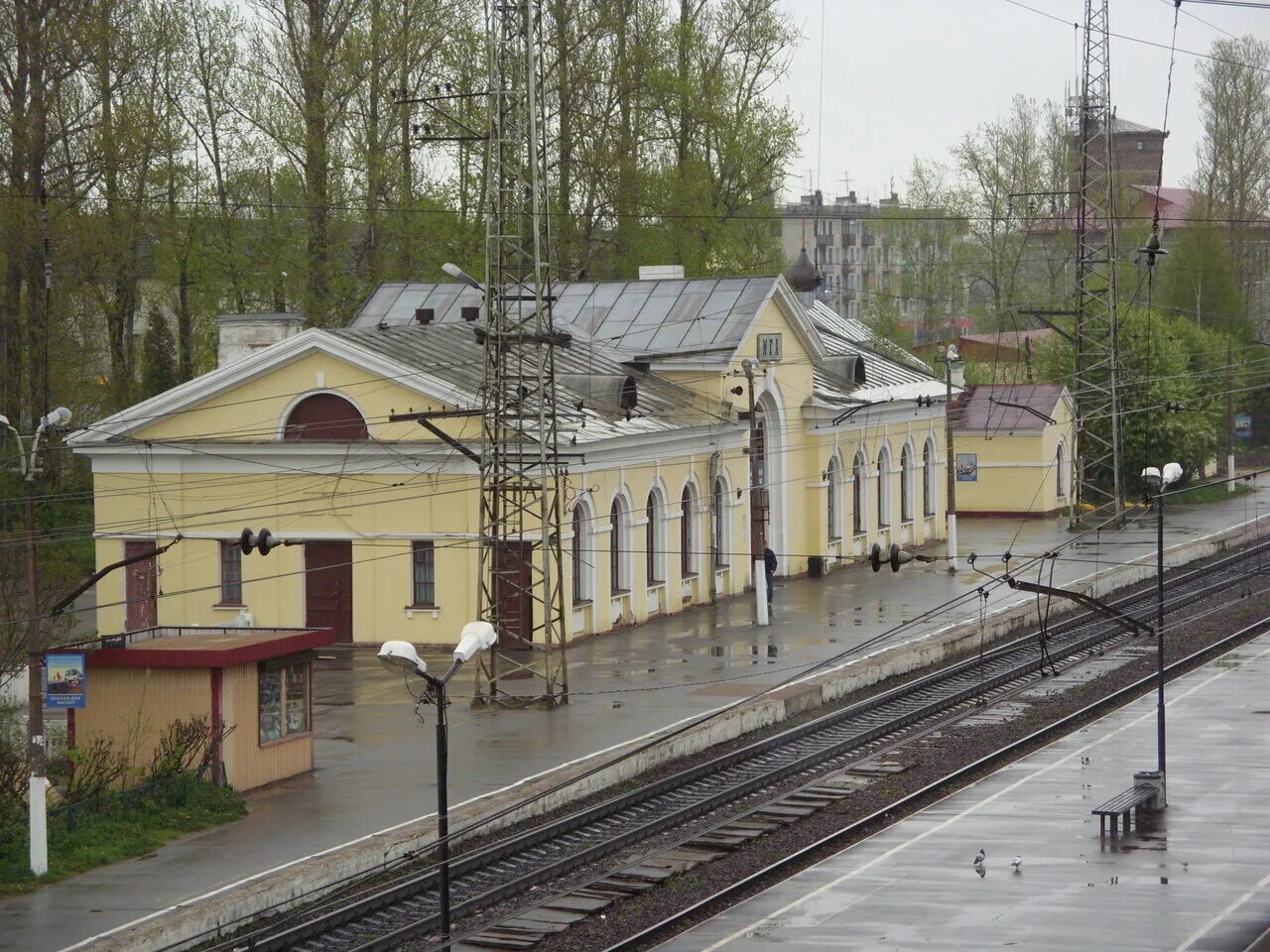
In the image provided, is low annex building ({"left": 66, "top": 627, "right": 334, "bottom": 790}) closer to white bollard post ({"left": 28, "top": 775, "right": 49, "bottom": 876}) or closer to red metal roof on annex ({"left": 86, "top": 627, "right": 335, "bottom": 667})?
red metal roof on annex ({"left": 86, "top": 627, "right": 335, "bottom": 667})

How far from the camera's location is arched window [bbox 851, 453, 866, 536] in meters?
45.3

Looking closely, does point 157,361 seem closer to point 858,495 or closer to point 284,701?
point 858,495

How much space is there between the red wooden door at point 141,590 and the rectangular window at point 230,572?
50.1 inches

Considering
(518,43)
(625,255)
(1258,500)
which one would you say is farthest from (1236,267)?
(518,43)

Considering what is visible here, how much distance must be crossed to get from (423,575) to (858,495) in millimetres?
15573

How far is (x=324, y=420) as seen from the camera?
33219 millimetres

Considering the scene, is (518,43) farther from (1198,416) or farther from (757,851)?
(1198,416)

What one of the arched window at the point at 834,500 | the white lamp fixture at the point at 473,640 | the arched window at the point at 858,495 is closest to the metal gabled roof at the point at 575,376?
the arched window at the point at 834,500

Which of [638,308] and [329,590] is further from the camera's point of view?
[638,308]

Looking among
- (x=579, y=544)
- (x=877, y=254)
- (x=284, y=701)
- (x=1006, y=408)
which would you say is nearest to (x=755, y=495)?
(x=579, y=544)

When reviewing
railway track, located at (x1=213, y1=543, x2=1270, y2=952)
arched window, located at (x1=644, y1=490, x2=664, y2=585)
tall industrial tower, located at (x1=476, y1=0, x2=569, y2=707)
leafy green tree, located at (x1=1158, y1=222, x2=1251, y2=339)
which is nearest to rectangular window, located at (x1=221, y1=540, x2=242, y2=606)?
arched window, located at (x1=644, y1=490, x2=664, y2=585)

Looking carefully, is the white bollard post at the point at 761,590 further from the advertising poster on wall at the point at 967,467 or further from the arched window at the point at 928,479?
the advertising poster on wall at the point at 967,467

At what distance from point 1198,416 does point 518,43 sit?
121 feet

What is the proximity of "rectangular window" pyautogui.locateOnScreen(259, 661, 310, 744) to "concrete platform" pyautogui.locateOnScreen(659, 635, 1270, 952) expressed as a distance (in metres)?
7.10
